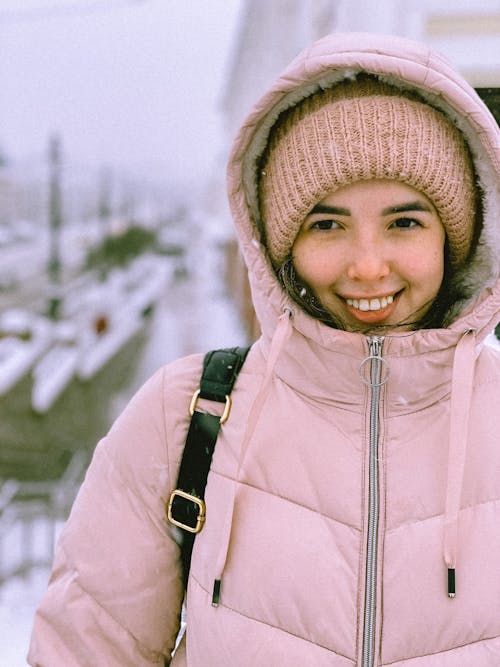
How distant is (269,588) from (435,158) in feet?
2.15

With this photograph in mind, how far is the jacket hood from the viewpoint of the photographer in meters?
0.86

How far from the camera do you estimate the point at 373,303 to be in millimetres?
891

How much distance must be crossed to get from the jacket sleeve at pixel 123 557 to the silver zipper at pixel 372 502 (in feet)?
0.95

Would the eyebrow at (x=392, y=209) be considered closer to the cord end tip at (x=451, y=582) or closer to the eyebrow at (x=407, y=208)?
the eyebrow at (x=407, y=208)

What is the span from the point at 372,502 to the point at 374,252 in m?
0.35

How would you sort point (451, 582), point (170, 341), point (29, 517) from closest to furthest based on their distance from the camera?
point (451, 582) → point (29, 517) → point (170, 341)

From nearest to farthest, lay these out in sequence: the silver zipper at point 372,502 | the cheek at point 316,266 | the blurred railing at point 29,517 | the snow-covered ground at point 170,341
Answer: the silver zipper at point 372,502, the cheek at point 316,266, the snow-covered ground at point 170,341, the blurred railing at point 29,517

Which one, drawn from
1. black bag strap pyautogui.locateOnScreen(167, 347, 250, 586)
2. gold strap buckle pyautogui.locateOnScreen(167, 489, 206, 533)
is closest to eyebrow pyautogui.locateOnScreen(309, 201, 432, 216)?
black bag strap pyautogui.locateOnScreen(167, 347, 250, 586)

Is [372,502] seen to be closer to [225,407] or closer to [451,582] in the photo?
[451,582]

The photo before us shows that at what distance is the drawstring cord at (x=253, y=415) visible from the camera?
0.85m

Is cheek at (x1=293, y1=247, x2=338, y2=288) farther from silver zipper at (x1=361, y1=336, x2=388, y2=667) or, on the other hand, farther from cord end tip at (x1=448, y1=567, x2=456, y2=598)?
cord end tip at (x1=448, y1=567, x2=456, y2=598)

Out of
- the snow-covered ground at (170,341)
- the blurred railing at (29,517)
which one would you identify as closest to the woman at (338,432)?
the snow-covered ground at (170,341)

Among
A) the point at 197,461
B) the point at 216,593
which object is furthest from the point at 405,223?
the point at 216,593

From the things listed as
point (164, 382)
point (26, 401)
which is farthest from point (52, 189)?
point (164, 382)
